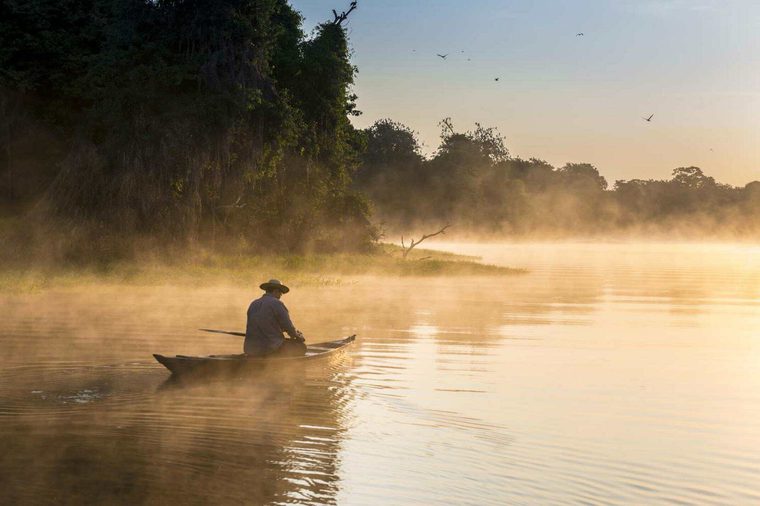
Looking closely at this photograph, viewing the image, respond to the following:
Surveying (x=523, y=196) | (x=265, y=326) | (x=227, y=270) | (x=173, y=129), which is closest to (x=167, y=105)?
(x=173, y=129)

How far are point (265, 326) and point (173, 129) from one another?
22195 mm

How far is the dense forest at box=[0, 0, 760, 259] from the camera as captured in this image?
37.1 meters

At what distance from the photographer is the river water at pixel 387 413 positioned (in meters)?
9.87

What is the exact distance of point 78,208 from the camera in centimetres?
3697

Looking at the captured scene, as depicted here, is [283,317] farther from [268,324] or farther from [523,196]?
[523,196]

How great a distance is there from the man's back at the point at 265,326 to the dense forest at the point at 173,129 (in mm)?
21196

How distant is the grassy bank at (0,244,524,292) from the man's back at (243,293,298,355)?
1603cm

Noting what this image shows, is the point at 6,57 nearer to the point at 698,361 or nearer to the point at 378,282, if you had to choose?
the point at 378,282

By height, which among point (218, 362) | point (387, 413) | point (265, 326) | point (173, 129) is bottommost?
point (387, 413)

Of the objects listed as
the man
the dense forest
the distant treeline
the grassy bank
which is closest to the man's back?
the man

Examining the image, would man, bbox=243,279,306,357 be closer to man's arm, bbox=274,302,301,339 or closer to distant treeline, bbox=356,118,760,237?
man's arm, bbox=274,302,301,339

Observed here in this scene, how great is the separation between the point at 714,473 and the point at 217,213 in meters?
34.3

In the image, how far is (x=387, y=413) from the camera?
13852mm

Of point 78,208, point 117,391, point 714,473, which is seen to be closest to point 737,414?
point 714,473
